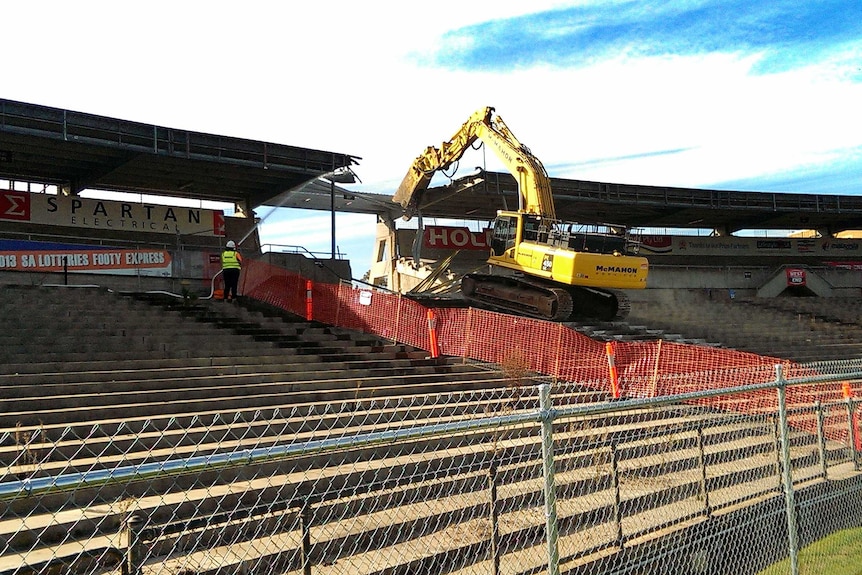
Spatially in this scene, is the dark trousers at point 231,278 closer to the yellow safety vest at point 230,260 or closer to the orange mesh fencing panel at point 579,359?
the yellow safety vest at point 230,260

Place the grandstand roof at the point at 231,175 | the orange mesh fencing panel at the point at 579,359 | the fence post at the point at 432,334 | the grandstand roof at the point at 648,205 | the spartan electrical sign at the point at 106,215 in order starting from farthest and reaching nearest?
1. the grandstand roof at the point at 648,205
2. the spartan electrical sign at the point at 106,215
3. the grandstand roof at the point at 231,175
4. the fence post at the point at 432,334
5. the orange mesh fencing panel at the point at 579,359

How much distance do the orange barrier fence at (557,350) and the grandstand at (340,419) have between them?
6 centimetres

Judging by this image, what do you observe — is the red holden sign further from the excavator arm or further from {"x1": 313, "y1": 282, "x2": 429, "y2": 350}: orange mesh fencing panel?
{"x1": 313, "y1": 282, "x2": 429, "y2": 350}: orange mesh fencing panel

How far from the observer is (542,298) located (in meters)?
19.3

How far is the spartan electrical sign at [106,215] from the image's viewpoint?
25.4m

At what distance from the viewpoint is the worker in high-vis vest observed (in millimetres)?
17875

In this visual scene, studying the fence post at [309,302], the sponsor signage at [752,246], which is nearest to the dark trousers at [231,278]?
the fence post at [309,302]

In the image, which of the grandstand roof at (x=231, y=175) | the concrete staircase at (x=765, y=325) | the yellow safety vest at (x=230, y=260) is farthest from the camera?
the concrete staircase at (x=765, y=325)

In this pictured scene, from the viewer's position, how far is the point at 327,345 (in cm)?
1546

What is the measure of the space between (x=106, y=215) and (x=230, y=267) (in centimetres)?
1199

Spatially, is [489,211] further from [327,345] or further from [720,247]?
[327,345]

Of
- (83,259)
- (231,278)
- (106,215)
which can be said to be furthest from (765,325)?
(106,215)

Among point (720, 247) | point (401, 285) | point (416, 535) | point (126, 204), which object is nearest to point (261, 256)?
point (126, 204)

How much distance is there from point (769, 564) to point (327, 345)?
416 inches
